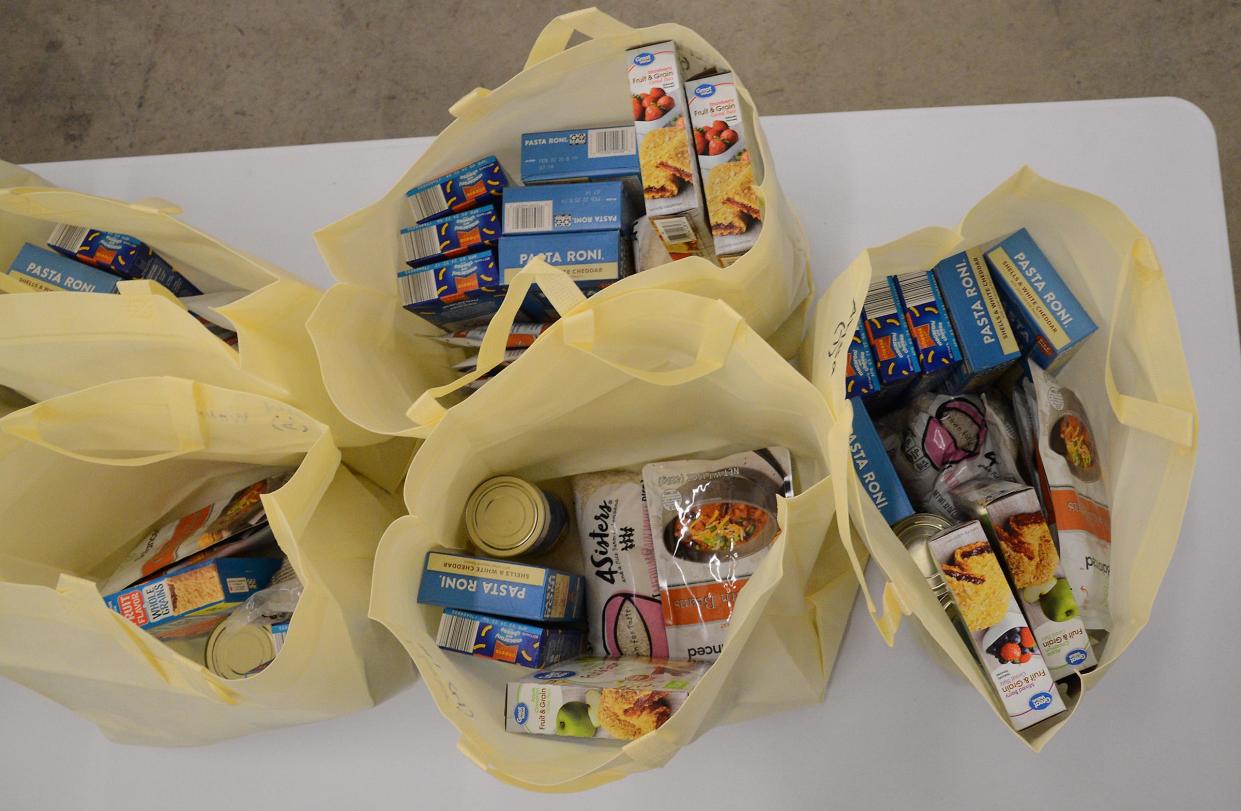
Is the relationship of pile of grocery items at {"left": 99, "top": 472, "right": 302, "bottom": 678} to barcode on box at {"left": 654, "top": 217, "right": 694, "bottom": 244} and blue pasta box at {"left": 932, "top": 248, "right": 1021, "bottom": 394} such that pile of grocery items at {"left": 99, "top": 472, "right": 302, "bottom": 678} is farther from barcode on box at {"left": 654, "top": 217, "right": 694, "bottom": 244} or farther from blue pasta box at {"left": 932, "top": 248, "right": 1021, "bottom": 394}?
blue pasta box at {"left": 932, "top": 248, "right": 1021, "bottom": 394}

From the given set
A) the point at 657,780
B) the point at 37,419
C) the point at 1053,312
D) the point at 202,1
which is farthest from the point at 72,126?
the point at 1053,312

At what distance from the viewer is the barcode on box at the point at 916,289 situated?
31.3 inches

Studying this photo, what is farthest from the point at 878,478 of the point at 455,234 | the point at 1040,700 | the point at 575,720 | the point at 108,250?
the point at 108,250

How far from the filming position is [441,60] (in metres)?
1.80

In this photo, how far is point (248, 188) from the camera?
99cm

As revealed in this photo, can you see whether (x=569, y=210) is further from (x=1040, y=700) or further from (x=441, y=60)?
(x=441, y=60)

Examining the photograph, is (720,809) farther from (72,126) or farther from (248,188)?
(72,126)

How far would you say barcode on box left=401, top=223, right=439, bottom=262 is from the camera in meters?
0.87

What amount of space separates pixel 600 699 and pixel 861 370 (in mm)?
359

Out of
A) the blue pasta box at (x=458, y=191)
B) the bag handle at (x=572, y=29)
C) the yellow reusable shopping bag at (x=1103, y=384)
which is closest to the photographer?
the yellow reusable shopping bag at (x=1103, y=384)

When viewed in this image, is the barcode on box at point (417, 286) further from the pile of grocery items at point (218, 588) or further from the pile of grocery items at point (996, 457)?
the pile of grocery items at point (996, 457)

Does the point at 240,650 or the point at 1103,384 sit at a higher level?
the point at 1103,384

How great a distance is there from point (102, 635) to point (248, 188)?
495 mm

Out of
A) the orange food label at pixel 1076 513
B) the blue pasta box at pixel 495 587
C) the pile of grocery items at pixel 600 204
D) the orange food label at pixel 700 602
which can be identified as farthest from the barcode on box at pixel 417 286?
the orange food label at pixel 1076 513
